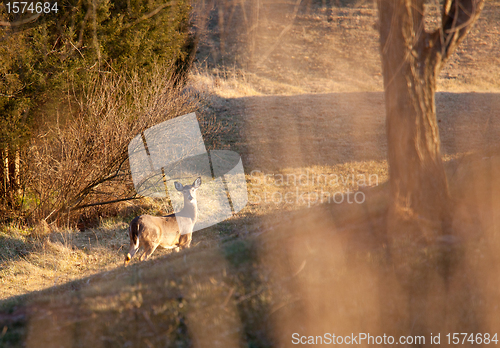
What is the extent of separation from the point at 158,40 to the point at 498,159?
8.62 m

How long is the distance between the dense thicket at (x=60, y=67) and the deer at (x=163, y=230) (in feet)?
10.2

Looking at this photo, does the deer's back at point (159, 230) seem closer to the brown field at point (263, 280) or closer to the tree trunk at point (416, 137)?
the brown field at point (263, 280)

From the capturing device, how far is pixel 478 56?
97.1 feet

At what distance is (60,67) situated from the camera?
8250 mm

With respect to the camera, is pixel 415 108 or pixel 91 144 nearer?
pixel 415 108

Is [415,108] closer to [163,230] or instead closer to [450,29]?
[450,29]

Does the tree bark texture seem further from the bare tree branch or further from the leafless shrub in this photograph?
the leafless shrub

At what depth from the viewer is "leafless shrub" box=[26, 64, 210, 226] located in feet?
30.0

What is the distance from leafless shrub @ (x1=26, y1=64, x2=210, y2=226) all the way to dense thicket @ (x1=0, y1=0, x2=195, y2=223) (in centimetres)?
7

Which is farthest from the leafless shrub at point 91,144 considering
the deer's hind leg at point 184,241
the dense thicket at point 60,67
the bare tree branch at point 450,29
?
the bare tree branch at point 450,29

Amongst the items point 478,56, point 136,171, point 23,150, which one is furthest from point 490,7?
point 23,150

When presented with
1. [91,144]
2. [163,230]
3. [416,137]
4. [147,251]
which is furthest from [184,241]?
[416,137]

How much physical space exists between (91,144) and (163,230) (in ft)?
10.9

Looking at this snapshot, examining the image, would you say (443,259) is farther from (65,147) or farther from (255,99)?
(255,99)
